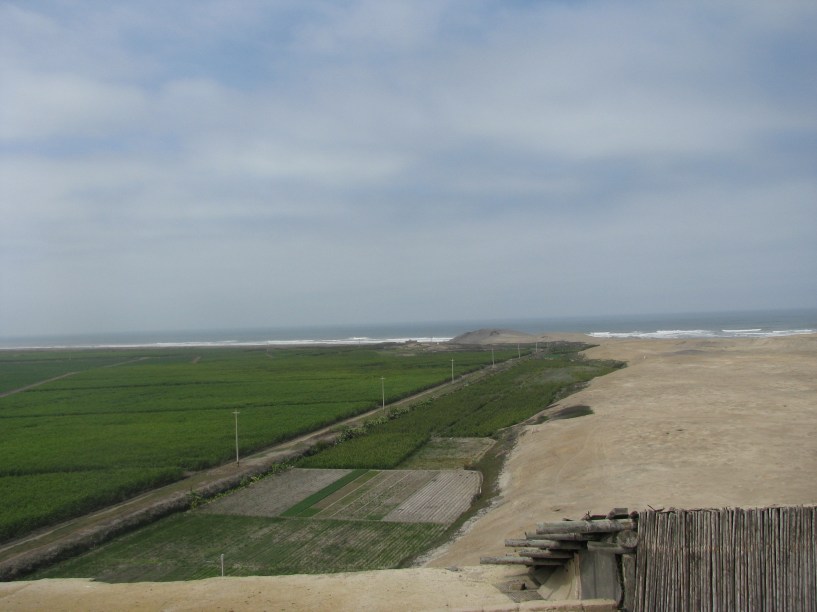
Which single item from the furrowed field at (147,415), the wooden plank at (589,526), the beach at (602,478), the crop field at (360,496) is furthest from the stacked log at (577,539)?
the furrowed field at (147,415)

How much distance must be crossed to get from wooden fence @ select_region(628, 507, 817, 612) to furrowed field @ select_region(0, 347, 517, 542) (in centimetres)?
1571

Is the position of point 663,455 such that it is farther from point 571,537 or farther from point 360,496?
point 571,537

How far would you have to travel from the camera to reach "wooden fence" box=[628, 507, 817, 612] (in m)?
7.23

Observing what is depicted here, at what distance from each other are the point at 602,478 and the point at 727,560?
10520 mm

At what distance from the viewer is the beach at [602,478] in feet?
31.0

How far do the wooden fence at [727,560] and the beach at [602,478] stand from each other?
5.17ft

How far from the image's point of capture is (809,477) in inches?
611

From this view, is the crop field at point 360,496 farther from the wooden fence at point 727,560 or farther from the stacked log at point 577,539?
the wooden fence at point 727,560

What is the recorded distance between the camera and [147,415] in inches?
1395

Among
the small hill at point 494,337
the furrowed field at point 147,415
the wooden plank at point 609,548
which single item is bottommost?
the furrowed field at point 147,415

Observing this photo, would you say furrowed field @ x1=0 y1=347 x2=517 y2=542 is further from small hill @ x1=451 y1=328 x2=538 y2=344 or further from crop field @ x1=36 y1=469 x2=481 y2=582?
small hill @ x1=451 y1=328 x2=538 y2=344

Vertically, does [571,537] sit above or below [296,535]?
above

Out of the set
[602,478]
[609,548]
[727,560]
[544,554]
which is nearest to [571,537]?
[609,548]

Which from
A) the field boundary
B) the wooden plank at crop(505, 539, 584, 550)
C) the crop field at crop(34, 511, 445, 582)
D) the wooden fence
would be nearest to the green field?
the crop field at crop(34, 511, 445, 582)
